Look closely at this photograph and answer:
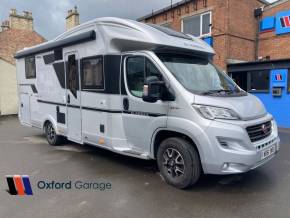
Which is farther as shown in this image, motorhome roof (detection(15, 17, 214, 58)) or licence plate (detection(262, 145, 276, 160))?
motorhome roof (detection(15, 17, 214, 58))

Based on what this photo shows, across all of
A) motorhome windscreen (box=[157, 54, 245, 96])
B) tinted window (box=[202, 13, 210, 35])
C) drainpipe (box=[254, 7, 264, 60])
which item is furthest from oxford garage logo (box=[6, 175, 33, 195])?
drainpipe (box=[254, 7, 264, 60])

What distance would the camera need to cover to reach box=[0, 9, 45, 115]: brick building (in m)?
16.5

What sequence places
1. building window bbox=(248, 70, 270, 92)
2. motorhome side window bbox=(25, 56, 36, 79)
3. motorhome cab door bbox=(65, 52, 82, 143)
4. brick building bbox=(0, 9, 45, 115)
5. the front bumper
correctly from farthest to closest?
brick building bbox=(0, 9, 45, 115) → building window bbox=(248, 70, 270, 92) → motorhome side window bbox=(25, 56, 36, 79) → motorhome cab door bbox=(65, 52, 82, 143) → the front bumper

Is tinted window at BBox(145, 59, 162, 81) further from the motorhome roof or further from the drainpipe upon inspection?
the drainpipe

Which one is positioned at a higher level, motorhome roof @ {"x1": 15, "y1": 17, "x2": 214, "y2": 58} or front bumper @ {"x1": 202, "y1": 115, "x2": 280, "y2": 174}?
motorhome roof @ {"x1": 15, "y1": 17, "x2": 214, "y2": 58}

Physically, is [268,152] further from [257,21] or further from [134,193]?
[257,21]

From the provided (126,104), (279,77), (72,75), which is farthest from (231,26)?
(126,104)

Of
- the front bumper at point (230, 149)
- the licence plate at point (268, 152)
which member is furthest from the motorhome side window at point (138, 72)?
the licence plate at point (268, 152)

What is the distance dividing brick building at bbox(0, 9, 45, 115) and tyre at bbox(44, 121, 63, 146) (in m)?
10.8

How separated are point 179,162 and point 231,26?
981 centimetres

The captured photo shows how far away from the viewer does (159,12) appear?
49.7ft

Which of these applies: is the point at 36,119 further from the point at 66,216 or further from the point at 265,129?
the point at 265,129

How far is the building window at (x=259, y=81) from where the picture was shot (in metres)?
10.9

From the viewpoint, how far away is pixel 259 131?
4.04 meters
